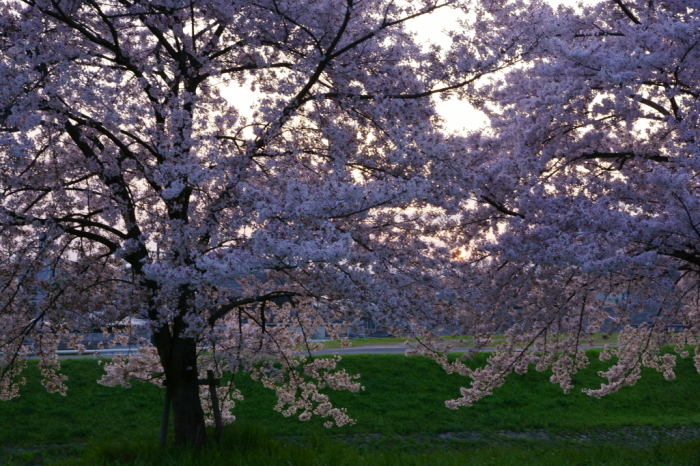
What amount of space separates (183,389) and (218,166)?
392 centimetres

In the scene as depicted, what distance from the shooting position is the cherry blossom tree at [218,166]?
790cm

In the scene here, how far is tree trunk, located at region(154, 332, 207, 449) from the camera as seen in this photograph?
398 inches

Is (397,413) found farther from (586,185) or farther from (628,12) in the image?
(628,12)

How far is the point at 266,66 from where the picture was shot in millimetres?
9938

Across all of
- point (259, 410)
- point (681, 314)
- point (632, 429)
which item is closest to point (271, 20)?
point (681, 314)

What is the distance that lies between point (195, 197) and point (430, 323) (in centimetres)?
382

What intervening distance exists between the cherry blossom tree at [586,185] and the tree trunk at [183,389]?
4102 mm

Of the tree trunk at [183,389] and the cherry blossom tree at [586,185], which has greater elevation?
the cherry blossom tree at [586,185]

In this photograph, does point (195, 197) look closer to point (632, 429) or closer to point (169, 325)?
point (169, 325)

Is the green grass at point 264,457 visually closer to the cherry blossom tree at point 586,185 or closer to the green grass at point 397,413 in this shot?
the green grass at point 397,413

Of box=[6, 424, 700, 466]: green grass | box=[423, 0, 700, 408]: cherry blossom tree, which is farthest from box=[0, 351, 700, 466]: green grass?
box=[423, 0, 700, 408]: cherry blossom tree

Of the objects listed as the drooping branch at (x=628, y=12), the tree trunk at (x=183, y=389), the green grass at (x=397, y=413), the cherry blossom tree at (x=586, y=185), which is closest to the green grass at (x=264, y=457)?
the green grass at (x=397, y=413)

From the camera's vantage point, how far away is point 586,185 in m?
10.9

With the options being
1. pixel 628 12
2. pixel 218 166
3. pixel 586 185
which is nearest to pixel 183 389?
pixel 218 166
